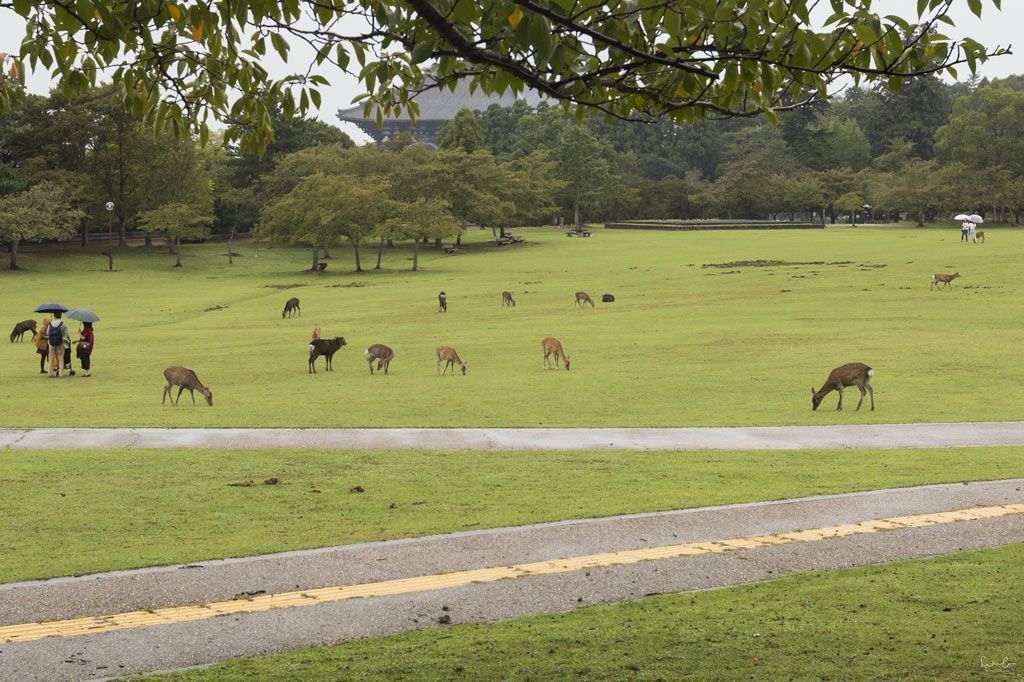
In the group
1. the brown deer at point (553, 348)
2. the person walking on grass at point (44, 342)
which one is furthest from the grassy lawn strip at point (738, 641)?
the person walking on grass at point (44, 342)

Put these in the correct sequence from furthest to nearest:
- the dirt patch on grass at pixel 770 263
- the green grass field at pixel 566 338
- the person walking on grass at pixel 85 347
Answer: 1. the dirt patch on grass at pixel 770 263
2. the person walking on grass at pixel 85 347
3. the green grass field at pixel 566 338

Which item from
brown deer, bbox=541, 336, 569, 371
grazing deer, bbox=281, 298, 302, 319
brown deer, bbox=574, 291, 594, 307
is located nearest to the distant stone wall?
brown deer, bbox=574, 291, 594, 307

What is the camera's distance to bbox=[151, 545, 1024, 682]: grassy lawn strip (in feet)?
25.5

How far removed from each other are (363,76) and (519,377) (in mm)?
20522

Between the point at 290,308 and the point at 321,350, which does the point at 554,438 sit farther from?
the point at 290,308

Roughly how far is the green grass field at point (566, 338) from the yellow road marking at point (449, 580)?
8.64 m

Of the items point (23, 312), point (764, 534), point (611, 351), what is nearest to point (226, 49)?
point (764, 534)

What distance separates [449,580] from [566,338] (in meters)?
27.7

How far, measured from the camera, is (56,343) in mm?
29812

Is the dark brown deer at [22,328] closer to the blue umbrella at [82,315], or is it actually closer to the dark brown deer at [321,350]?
the blue umbrella at [82,315]

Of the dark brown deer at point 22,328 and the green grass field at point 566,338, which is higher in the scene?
the green grass field at point 566,338

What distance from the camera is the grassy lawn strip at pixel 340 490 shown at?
11.7m

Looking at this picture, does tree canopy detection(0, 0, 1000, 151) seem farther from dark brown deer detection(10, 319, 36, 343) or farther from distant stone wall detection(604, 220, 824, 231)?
distant stone wall detection(604, 220, 824, 231)

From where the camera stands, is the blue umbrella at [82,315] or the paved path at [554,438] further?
the blue umbrella at [82,315]
